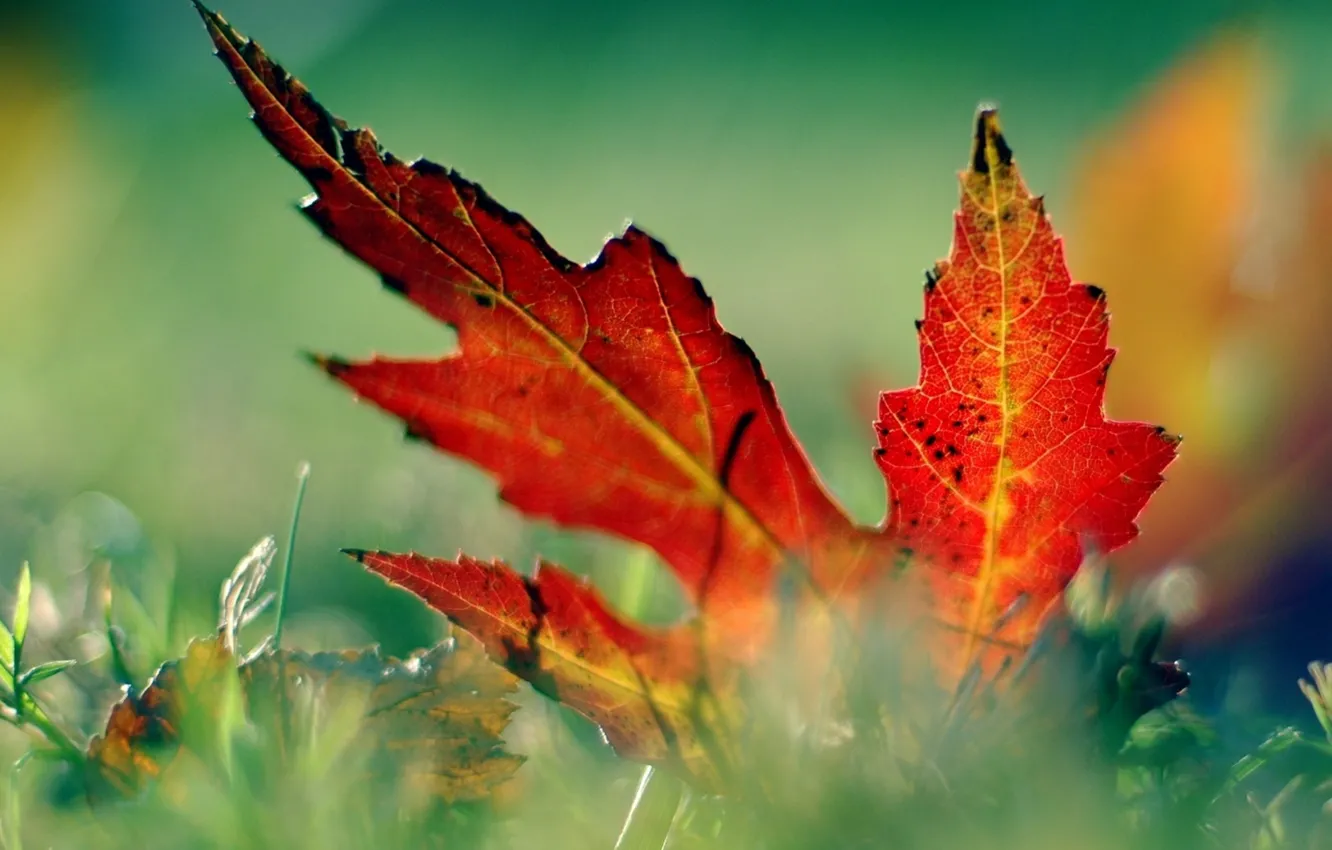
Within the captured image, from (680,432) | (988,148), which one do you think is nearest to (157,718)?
(680,432)

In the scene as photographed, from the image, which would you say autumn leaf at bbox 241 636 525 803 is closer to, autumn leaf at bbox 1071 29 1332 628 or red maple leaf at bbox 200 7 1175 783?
red maple leaf at bbox 200 7 1175 783

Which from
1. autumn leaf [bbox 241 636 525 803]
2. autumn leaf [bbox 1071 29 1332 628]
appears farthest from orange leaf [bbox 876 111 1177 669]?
autumn leaf [bbox 1071 29 1332 628]

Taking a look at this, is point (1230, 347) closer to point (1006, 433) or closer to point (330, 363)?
point (1006, 433)

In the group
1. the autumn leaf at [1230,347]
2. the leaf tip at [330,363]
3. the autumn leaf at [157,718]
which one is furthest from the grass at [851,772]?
the autumn leaf at [1230,347]

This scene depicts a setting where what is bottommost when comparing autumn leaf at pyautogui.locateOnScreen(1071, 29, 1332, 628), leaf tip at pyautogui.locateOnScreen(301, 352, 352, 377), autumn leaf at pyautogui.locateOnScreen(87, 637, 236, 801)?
autumn leaf at pyautogui.locateOnScreen(87, 637, 236, 801)

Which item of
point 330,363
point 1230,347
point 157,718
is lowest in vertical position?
point 157,718

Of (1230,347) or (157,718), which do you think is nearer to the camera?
(157,718)

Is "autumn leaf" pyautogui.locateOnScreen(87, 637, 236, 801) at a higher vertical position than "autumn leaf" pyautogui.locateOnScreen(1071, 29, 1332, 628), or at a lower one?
lower
